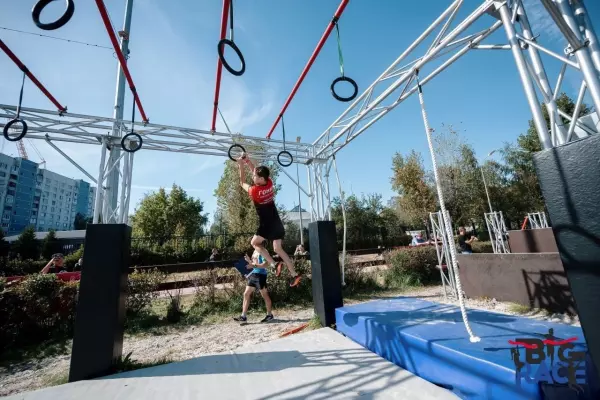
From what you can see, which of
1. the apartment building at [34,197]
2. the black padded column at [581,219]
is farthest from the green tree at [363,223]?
the apartment building at [34,197]

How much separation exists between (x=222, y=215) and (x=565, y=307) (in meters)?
18.2

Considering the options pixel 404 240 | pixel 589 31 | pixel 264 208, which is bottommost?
pixel 404 240

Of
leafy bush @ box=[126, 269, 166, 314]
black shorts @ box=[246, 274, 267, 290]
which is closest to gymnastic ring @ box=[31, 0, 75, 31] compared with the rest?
black shorts @ box=[246, 274, 267, 290]

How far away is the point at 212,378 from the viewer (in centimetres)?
296

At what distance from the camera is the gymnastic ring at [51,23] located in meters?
2.06

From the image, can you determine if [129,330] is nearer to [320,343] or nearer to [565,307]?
[320,343]

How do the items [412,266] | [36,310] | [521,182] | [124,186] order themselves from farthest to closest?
[521,182] → [412,266] → [36,310] → [124,186]

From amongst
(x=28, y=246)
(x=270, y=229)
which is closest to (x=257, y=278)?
(x=270, y=229)

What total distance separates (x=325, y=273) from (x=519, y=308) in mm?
4293

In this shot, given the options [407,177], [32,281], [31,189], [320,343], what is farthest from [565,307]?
[31,189]

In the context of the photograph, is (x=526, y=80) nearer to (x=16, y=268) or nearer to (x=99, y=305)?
(x=99, y=305)

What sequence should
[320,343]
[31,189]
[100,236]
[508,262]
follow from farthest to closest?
[31,189] < [508,262] < [320,343] < [100,236]

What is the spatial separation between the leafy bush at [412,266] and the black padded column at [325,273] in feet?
15.9

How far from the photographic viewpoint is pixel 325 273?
471 centimetres
